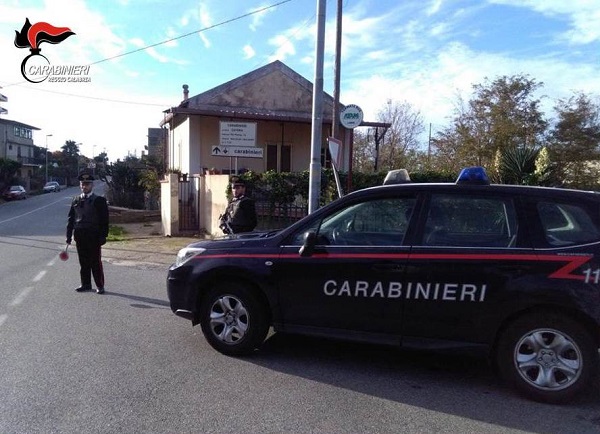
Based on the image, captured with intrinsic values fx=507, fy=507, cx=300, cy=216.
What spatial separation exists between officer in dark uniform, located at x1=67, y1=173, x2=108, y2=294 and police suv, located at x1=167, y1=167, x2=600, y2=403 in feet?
10.8

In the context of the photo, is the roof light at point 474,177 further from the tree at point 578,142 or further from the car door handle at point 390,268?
the tree at point 578,142

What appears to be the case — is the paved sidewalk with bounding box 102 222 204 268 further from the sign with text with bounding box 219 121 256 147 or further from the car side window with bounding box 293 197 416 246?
the car side window with bounding box 293 197 416 246

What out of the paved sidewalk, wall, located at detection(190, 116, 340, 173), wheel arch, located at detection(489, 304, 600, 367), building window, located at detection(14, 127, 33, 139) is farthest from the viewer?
building window, located at detection(14, 127, 33, 139)

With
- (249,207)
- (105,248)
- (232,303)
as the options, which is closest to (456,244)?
(232,303)

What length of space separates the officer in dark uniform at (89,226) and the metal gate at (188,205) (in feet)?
26.3

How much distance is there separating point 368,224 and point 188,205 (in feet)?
40.5

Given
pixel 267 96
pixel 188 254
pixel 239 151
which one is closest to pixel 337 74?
pixel 239 151

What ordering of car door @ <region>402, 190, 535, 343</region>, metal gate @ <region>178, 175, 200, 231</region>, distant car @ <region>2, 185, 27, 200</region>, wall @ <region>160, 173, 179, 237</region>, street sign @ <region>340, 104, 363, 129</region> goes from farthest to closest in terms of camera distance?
distant car @ <region>2, 185, 27, 200</region>
metal gate @ <region>178, 175, 200, 231</region>
wall @ <region>160, 173, 179, 237</region>
street sign @ <region>340, 104, 363, 129</region>
car door @ <region>402, 190, 535, 343</region>

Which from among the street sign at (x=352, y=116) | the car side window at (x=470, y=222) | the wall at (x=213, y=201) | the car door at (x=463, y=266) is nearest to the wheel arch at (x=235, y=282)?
the car door at (x=463, y=266)

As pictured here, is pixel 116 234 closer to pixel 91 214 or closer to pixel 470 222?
pixel 91 214

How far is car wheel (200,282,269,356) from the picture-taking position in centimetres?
477

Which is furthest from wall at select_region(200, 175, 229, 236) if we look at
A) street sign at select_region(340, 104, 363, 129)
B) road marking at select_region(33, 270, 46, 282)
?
road marking at select_region(33, 270, 46, 282)

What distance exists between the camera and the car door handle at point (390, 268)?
167 inches

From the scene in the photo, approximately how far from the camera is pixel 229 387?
4.14m
